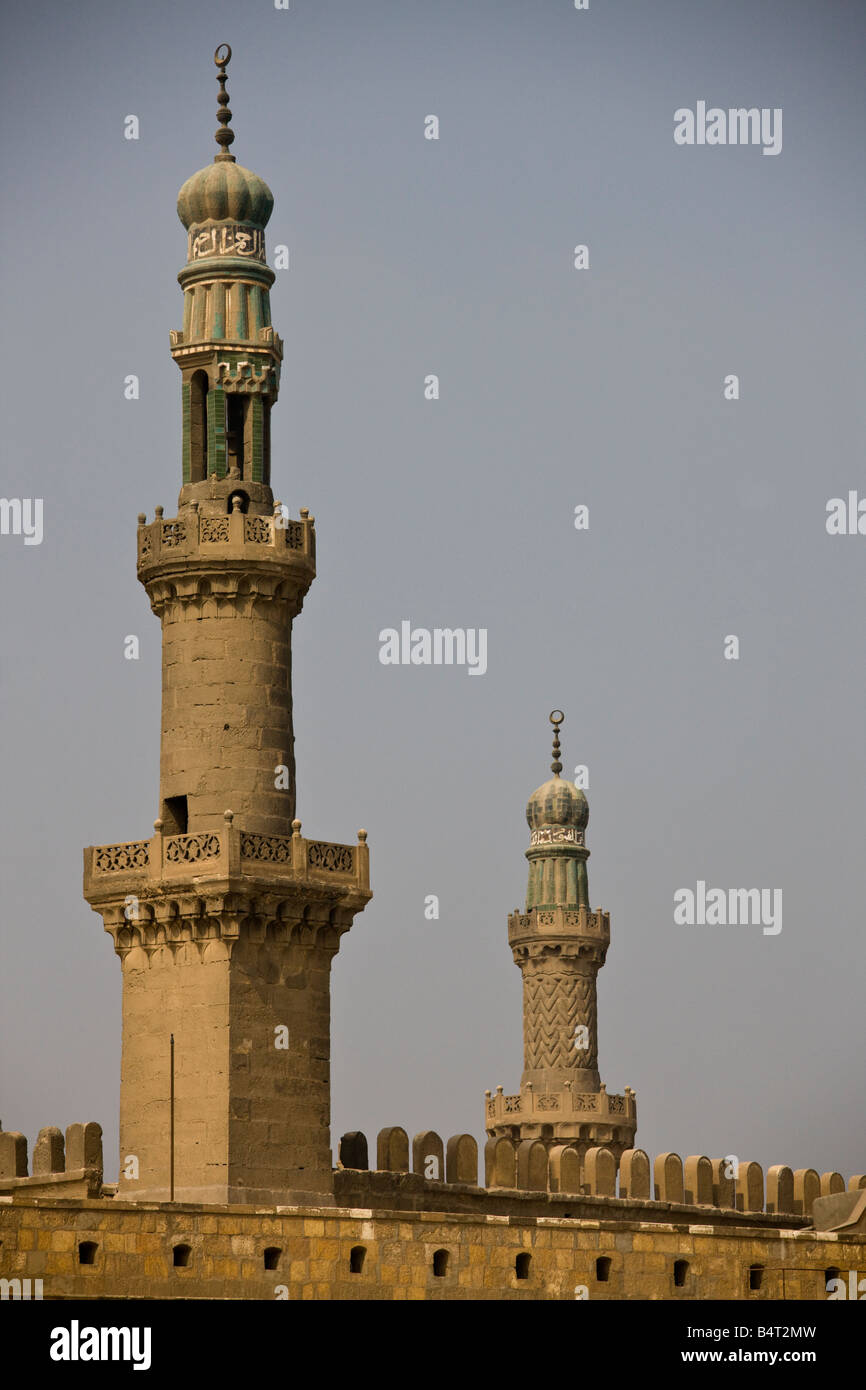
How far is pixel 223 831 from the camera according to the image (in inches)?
2057

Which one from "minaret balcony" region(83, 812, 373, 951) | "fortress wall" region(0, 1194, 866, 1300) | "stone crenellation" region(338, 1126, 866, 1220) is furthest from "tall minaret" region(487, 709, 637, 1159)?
"fortress wall" region(0, 1194, 866, 1300)

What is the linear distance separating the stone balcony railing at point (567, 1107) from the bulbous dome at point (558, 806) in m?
6.26

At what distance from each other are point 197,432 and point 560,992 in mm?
27538

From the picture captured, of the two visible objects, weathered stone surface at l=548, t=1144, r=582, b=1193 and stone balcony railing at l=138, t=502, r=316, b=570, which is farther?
weathered stone surface at l=548, t=1144, r=582, b=1193

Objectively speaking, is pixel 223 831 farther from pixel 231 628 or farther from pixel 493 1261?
pixel 493 1261

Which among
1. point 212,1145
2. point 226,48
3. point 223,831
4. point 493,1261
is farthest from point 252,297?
point 493,1261

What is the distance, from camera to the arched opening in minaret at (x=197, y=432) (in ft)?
180

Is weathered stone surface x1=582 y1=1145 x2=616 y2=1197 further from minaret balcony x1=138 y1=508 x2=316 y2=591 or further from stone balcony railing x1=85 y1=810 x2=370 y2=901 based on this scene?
minaret balcony x1=138 y1=508 x2=316 y2=591

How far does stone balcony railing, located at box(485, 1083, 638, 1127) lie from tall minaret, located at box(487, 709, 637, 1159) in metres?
0.02

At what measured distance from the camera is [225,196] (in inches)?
2159

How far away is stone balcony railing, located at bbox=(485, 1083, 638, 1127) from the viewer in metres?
77.2

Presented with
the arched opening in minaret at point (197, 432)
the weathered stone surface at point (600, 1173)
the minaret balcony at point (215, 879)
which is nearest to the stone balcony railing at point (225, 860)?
the minaret balcony at point (215, 879)

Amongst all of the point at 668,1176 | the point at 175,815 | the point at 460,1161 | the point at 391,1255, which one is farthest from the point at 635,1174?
the point at 391,1255
